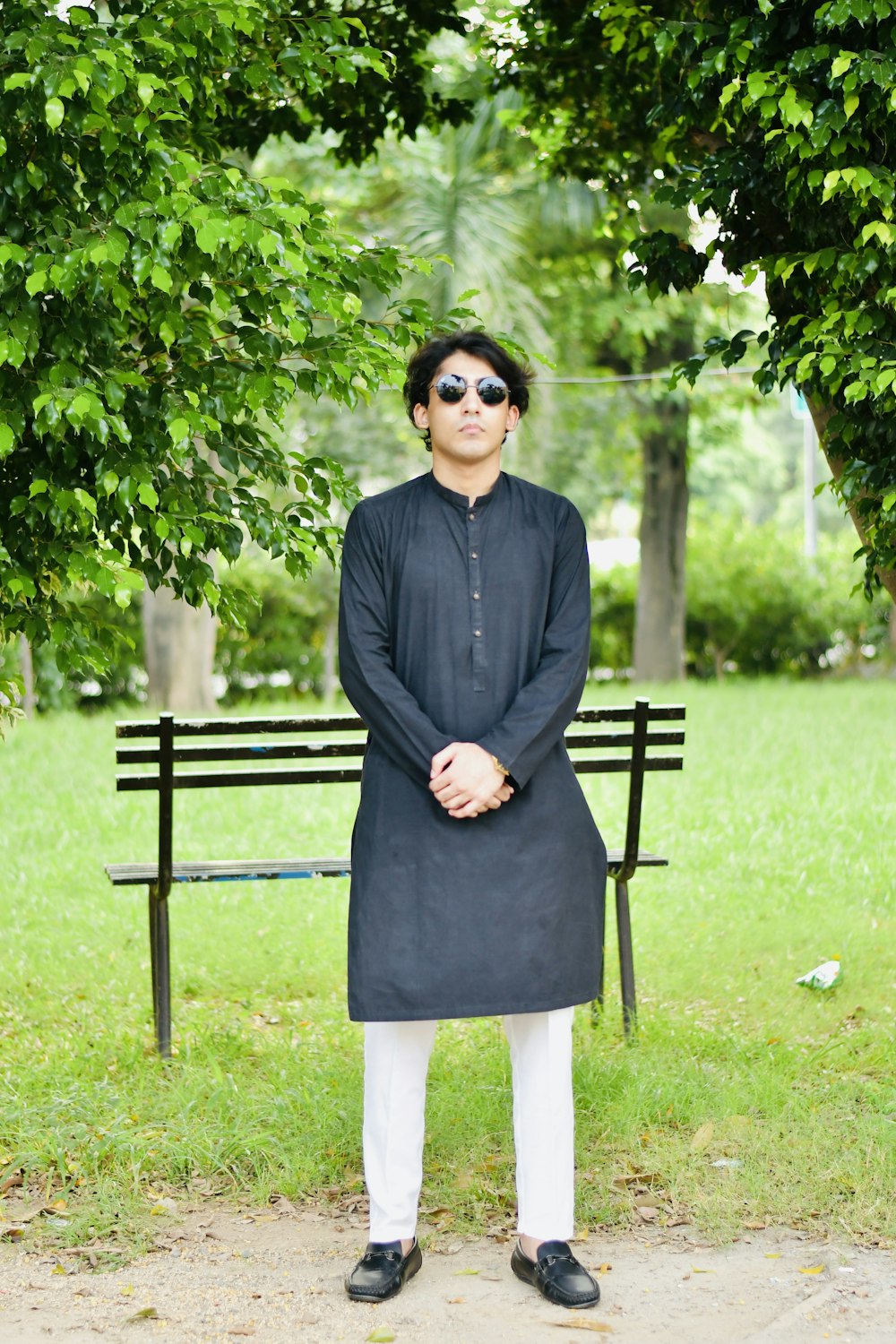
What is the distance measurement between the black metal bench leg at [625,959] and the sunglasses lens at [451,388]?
2.41m

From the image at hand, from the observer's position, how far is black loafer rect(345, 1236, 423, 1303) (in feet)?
11.8

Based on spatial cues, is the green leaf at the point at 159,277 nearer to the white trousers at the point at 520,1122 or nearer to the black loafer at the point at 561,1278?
the white trousers at the point at 520,1122

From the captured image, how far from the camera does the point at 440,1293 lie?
365 centimetres

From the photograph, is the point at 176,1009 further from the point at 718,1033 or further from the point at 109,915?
the point at 718,1033

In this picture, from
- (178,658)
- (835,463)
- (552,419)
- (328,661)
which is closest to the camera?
(835,463)

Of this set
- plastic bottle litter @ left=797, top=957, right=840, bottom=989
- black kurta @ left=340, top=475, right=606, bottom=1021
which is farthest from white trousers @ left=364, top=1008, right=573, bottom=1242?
plastic bottle litter @ left=797, top=957, right=840, bottom=989

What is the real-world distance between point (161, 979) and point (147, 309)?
238 cm

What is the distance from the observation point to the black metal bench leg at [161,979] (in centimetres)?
529

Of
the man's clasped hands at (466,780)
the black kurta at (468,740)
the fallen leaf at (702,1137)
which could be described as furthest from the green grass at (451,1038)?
the man's clasped hands at (466,780)

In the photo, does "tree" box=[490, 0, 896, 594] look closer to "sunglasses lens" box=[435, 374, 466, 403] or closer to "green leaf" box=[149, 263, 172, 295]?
"sunglasses lens" box=[435, 374, 466, 403]

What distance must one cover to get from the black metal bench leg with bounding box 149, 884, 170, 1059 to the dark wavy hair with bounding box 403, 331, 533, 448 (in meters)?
2.32

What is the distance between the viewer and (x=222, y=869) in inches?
216

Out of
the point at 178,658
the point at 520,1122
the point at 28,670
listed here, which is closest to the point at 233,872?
the point at 520,1122

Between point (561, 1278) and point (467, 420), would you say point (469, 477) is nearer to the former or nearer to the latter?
point (467, 420)
